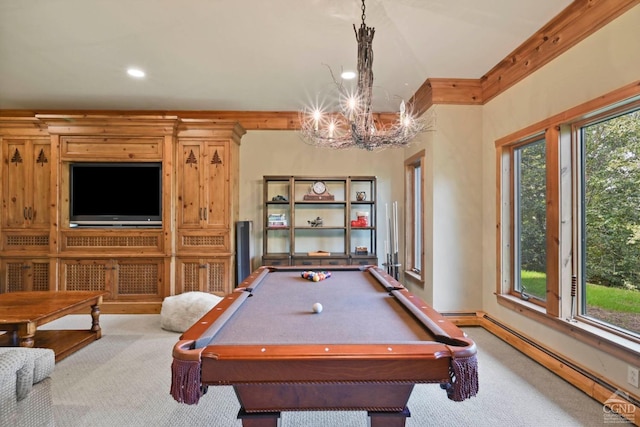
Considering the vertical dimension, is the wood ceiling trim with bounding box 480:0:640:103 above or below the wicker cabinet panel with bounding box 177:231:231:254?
above

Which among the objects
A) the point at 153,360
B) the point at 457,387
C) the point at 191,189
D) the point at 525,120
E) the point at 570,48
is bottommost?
the point at 153,360

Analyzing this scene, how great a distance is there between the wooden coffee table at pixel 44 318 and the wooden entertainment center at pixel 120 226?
93 cm

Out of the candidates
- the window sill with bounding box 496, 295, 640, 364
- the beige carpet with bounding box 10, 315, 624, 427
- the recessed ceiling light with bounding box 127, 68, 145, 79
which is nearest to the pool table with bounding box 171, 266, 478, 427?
the beige carpet with bounding box 10, 315, 624, 427

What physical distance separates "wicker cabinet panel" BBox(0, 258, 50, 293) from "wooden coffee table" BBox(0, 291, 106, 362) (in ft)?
3.99

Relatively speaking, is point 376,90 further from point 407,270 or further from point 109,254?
point 109,254

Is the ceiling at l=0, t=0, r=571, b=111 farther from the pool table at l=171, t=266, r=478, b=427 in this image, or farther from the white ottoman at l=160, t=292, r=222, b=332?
the white ottoman at l=160, t=292, r=222, b=332

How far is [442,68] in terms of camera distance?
339cm

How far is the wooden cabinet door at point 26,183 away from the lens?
439 centimetres

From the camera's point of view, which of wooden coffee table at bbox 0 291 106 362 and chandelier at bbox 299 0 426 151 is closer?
chandelier at bbox 299 0 426 151

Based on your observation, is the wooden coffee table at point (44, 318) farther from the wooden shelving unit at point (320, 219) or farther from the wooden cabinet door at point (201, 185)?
the wooden shelving unit at point (320, 219)

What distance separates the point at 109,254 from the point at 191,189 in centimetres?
133

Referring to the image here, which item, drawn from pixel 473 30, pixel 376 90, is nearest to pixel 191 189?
pixel 376 90

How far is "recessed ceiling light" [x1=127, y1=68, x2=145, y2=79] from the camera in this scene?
3426 millimetres

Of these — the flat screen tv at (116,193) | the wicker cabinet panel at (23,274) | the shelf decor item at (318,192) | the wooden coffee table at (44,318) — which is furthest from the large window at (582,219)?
the wicker cabinet panel at (23,274)
